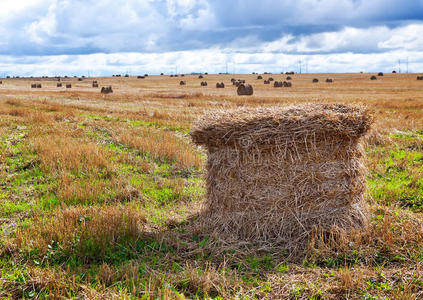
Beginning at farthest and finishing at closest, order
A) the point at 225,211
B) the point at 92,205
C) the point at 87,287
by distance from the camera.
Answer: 1. the point at 92,205
2. the point at 225,211
3. the point at 87,287

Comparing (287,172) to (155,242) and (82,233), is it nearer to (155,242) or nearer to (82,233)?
(155,242)

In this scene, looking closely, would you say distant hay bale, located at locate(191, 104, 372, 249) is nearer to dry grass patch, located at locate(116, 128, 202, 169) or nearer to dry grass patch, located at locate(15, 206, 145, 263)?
dry grass patch, located at locate(15, 206, 145, 263)

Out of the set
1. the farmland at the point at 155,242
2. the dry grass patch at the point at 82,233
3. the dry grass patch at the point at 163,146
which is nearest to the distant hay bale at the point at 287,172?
the farmland at the point at 155,242

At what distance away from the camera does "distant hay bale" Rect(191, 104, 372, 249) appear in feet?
18.4

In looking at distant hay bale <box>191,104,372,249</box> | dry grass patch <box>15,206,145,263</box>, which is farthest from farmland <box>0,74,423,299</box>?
distant hay bale <box>191,104,372,249</box>

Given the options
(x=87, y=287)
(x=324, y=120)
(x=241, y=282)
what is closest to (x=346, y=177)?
(x=324, y=120)

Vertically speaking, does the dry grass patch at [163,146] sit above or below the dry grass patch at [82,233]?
above

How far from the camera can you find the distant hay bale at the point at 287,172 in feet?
18.4

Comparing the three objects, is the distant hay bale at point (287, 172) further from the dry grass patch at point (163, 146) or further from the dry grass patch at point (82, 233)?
the dry grass patch at point (163, 146)

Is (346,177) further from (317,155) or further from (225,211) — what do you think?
(225,211)

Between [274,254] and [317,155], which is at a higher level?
[317,155]

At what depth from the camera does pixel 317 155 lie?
18.7 ft

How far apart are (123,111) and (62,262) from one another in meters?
15.1

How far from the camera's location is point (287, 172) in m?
5.69
